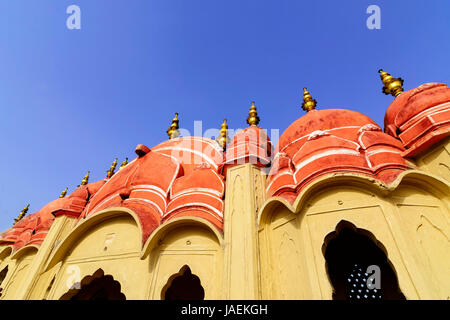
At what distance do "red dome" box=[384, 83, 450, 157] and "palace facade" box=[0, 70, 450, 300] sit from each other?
28 mm

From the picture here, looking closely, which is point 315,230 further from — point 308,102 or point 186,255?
point 308,102

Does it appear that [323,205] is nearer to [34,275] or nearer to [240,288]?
[240,288]

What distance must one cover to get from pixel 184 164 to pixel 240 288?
16.2 feet

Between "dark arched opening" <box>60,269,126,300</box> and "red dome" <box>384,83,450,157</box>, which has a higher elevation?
"red dome" <box>384,83,450,157</box>

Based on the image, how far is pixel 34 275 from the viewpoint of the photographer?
6438 mm

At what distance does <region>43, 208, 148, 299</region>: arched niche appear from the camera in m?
5.40

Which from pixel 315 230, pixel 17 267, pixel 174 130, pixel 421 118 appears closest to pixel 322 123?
pixel 421 118

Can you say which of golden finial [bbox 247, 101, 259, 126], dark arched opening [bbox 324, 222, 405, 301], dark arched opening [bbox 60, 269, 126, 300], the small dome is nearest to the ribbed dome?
the small dome

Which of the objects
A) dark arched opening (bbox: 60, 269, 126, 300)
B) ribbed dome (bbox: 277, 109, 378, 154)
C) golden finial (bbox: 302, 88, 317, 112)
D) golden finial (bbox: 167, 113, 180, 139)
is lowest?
dark arched opening (bbox: 60, 269, 126, 300)

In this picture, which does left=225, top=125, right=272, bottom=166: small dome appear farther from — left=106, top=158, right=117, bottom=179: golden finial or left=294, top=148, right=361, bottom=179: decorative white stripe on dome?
left=106, top=158, right=117, bottom=179: golden finial

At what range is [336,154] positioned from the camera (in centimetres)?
509

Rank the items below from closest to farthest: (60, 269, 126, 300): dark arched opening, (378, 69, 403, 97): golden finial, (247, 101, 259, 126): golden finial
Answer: (60, 269, 126, 300): dark arched opening → (378, 69, 403, 97): golden finial → (247, 101, 259, 126): golden finial

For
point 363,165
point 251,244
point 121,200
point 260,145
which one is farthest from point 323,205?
point 121,200

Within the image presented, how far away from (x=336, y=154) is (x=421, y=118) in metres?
2.16
